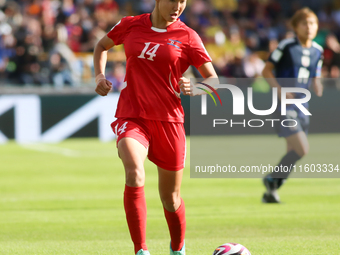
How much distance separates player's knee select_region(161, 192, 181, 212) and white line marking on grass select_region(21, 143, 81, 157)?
10224 mm

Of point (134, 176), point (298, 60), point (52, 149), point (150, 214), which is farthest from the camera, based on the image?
point (52, 149)

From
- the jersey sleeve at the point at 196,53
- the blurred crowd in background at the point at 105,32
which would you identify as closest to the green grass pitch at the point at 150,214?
the jersey sleeve at the point at 196,53

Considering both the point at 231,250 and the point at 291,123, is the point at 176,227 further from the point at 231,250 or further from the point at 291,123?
the point at 291,123

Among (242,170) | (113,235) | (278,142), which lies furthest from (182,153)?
(278,142)

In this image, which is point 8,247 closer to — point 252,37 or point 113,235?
point 113,235

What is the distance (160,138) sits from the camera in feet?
16.8

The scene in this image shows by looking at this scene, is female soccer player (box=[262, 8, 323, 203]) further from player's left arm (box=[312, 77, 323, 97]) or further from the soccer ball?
the soccer ball

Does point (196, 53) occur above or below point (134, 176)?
above

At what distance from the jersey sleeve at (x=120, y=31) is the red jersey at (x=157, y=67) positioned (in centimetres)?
11

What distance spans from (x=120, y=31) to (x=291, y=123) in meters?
3.62

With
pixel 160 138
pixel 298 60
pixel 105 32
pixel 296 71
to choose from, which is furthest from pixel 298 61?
pixel 105 32

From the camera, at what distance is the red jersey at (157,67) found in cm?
512

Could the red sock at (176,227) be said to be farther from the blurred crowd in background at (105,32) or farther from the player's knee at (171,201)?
the blurred crowd in background at (105,32)

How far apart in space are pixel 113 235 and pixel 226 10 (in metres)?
19.3
